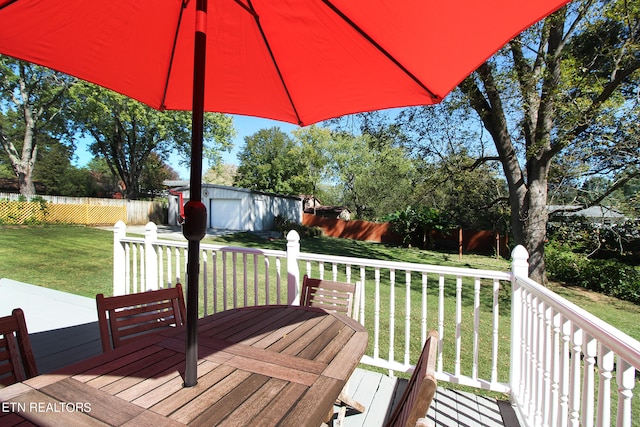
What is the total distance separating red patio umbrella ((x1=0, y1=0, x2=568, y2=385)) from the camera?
1.25 meters

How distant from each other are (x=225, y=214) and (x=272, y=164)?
34.0ft

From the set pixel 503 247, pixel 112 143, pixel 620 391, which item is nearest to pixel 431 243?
pixel 503 247

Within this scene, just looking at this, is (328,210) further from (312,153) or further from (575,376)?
(575,376)

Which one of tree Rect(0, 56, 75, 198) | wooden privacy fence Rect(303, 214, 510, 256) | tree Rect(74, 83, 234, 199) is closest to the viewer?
wooden privacy fence Rect(303, 214, 510, 256)

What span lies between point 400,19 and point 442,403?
264 centimetres

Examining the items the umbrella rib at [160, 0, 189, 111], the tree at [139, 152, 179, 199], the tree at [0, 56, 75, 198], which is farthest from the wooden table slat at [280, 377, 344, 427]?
the tree at [139, 152, 179, 199]

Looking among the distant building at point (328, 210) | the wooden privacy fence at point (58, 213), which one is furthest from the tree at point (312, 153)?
the wooden privacy fence at point (58, 213)

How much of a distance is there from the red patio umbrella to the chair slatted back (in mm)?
1265

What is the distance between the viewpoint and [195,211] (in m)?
1.16

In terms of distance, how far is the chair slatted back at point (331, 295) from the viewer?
97.9 inches

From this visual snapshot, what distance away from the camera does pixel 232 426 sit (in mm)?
1025

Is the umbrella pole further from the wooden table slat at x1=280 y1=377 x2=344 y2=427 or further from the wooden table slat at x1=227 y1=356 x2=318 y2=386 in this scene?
the wooden table slat at x1=280 y1=377 x2=344 y2=427

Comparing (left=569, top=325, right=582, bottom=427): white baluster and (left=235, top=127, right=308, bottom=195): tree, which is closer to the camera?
(left=569, top=325, right=582, bottom=427): white baluster

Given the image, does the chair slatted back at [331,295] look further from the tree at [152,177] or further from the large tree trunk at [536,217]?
the tree at [152,177]
